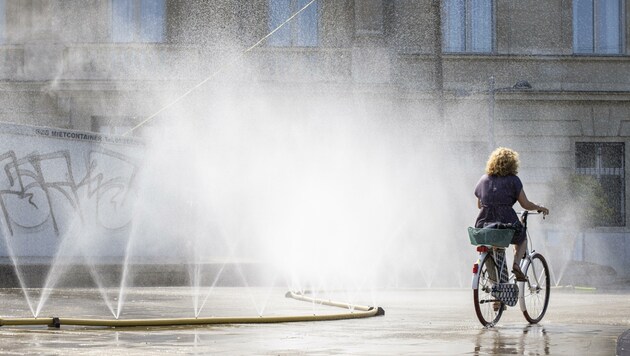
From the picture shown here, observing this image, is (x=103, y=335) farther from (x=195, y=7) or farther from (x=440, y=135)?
(x=195, y=7)

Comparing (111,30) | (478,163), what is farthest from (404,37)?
(111,30)

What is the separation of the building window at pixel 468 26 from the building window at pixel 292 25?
128 inches

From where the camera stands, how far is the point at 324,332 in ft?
37.1

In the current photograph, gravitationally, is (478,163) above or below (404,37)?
below

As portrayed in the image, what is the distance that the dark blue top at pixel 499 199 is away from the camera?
12.5 meters

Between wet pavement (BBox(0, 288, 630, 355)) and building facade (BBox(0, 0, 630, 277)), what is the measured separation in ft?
54.4

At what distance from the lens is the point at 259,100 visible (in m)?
33.0

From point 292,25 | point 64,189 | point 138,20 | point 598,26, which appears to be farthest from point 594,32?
point 64,189

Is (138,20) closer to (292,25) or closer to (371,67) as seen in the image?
(292,25)

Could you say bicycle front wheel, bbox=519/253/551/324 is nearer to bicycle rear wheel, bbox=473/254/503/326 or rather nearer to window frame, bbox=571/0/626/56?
bicycle rear wheel, bbox=473/254/503/326

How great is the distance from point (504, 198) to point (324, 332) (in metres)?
2.19

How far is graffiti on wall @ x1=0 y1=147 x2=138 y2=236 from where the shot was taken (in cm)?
2197

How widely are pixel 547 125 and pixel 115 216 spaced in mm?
14276

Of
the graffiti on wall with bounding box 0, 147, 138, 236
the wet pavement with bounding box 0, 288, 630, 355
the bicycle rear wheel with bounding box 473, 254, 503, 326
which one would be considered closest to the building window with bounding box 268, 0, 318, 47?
the graffiti on wall with bounding box 0, 147, 138, 236
